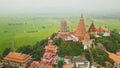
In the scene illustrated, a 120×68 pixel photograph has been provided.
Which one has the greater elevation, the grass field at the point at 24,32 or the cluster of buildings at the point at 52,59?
the cluster of buildings at the point at 52,59

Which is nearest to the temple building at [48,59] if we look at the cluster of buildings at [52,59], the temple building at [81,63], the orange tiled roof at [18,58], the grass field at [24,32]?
the cluster of buildings at [52,59]

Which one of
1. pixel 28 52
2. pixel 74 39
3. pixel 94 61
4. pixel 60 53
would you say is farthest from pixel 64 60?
pixel 28 52

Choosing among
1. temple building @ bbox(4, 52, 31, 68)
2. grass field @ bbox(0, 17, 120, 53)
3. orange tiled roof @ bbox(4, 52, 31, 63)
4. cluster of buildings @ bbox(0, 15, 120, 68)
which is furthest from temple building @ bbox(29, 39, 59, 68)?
grass field @ bbox(0, 17, 120, 53)

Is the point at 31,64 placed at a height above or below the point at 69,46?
below

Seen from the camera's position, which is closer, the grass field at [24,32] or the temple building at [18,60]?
the temple building at [18,60]

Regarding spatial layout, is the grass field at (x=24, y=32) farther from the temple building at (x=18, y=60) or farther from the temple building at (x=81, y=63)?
the temple building at (x=81, y=63)

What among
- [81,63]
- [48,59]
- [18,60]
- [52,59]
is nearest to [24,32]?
[18,60]

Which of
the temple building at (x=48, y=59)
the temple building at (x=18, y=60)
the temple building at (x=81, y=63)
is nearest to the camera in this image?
the temple building at (x=81, y=63)

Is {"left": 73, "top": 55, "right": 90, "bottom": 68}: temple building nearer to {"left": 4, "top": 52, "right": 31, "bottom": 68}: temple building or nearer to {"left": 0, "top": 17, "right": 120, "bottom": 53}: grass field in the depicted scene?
{"left": 4, "top": 52, "right": 31, "bottom": 68}: temple building

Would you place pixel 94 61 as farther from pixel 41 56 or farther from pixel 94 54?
pixel 41 56
